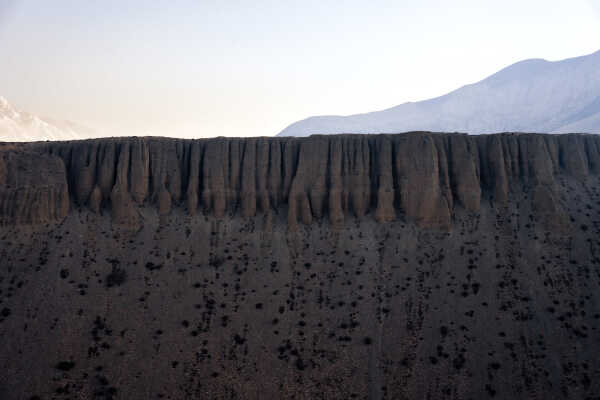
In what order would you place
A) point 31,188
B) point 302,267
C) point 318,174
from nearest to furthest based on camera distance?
point 302,267, point 31,188, point 318,174

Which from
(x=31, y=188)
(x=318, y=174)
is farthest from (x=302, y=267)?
(x=31, y=188)

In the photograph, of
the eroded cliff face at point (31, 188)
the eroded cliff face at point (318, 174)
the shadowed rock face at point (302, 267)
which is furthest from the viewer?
the eroded cliff face at point (318, 174)

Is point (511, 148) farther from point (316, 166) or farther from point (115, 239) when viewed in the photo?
point (115, 239)

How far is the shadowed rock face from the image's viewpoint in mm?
32688

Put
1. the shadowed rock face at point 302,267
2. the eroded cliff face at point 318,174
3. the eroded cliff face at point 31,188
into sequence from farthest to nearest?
the eroded cliff face at point 318,174
the eroded cliff face at point 31,188
the shadowed rock face at point 302,267

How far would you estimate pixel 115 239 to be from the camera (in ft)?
142

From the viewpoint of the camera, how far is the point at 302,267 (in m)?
41.7

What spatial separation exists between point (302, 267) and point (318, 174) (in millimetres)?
11558

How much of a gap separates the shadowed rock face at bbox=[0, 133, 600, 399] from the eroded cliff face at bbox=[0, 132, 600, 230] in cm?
21

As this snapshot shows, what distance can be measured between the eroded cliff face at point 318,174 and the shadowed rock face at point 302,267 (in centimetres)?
21

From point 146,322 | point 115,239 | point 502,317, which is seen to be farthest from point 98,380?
point 502,317

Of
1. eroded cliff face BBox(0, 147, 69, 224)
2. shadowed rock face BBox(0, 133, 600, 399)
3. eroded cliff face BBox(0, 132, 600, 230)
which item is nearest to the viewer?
shadowed rock face BBox(0, 133, 600, 399)

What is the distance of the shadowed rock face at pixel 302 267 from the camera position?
107 feet

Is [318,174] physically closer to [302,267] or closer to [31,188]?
[302,267]
